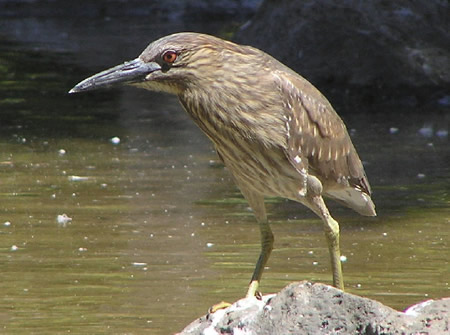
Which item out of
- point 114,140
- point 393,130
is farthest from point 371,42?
point 114,140

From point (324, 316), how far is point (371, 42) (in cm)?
856

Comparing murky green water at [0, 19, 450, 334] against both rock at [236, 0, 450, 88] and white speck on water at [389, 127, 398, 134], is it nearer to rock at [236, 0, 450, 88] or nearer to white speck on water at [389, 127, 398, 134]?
white speck on water at [389, 127, 398, 134]

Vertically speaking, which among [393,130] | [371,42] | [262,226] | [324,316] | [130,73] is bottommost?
[393,130]

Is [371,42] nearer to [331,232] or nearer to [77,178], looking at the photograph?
[77,178]

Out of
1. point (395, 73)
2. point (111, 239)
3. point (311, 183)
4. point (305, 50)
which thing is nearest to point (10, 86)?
point (305, 50)

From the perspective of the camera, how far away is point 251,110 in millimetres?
5348

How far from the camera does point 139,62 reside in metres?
5.21

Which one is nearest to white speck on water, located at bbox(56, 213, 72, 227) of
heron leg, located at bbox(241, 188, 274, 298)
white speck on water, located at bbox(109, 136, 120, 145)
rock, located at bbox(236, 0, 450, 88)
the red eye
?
heron leg, located at bbox(241, 188, 274, 298)

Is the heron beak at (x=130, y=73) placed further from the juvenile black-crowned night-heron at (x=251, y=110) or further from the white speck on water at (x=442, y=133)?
the white speck on water at (x=442, y=133)

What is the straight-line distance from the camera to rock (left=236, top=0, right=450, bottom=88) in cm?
1242

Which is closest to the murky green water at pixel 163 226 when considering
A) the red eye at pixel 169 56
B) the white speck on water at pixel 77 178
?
the white speck on water at pixel 77 178

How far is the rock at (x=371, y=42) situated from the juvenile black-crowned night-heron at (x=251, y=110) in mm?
6536

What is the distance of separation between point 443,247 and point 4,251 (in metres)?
2.94

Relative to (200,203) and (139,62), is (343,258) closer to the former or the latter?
(200,203)
